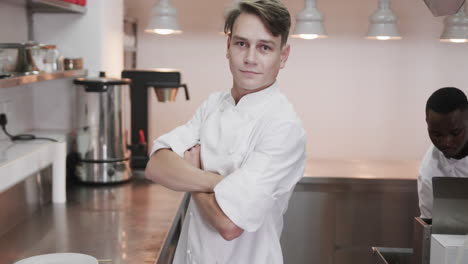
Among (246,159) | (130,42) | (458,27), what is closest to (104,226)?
(246,159)

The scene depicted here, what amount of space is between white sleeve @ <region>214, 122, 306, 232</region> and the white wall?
310 cm

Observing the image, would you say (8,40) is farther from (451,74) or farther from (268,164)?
(451,74)

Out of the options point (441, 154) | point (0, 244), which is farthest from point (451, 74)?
point (0, 244)

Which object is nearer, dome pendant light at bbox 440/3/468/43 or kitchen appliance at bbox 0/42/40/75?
kitchen appliance at bbox 0/42/40/75

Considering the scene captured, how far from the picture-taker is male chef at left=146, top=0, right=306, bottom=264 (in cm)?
141

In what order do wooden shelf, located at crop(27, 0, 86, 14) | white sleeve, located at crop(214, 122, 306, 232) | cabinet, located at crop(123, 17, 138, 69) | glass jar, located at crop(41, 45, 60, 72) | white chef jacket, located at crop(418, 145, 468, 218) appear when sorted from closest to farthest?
white sleeve, located at crop(214, 122, 306, 232), white chef jacket, located at crop(418, 145, 468, 218), glass jar, located at crop(41, 45, 60, 72), wooden shelf, located at crop(27, 0, 86, 14), cabinet, located at crop(123, 17, 138, 69)

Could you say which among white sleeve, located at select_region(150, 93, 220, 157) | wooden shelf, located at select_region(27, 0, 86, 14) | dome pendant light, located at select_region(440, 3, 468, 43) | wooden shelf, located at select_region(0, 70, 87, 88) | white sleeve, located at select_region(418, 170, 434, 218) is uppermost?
wooden shelf, located at select_region(27, 0, 86, 14)

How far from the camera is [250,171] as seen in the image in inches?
55.5

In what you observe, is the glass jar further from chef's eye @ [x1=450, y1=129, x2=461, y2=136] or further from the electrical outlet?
chef's eye @ [x1=450, y1=129, x2=461, y2=136]

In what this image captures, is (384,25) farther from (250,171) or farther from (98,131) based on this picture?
(250,171)

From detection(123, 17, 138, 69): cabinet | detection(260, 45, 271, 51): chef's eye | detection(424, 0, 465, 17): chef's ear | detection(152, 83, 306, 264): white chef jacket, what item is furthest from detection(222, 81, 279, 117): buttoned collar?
detection(123, 17, 138, 69): cabinet

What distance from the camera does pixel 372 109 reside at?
181 inches

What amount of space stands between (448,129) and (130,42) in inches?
101

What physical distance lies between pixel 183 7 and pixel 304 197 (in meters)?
1.93
